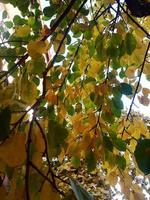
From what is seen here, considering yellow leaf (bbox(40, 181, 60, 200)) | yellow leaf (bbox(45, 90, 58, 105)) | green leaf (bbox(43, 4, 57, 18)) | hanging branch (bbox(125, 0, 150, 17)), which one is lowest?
yellow leaf (bbox(40, 181, 60, 200))

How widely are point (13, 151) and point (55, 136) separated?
28 cm

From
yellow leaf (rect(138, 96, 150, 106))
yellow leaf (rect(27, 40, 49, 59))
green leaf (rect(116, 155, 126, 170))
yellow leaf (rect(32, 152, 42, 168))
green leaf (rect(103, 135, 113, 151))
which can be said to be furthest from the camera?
yellow leaf (rect(138, 96, 150, 106))

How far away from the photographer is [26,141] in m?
0.75

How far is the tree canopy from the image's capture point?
74 cm

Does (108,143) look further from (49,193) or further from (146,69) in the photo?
(49,193)

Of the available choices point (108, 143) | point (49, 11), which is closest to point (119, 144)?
point (108, 143)

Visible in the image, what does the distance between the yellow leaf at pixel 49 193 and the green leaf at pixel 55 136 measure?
0.25 m

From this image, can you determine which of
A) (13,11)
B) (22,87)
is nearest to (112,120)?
(22,87)

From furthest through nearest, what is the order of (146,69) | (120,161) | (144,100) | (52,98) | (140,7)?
(144,100) → (146,69) → (52,98) → (120,161) → (140,7)

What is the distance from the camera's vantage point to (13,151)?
69 cm

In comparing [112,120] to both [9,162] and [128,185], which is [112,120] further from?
[9,162]

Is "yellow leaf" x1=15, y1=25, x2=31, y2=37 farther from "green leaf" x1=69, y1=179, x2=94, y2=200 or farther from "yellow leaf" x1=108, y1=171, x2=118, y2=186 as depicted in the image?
"green leaf" x1=69, y1=179, x2=94, y2=200

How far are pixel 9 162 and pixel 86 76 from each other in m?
1.03

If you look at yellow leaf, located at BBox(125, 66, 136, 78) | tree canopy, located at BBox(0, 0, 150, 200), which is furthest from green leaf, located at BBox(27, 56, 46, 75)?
yellow leaf, located at BBox(125, 66, 136, 78)
